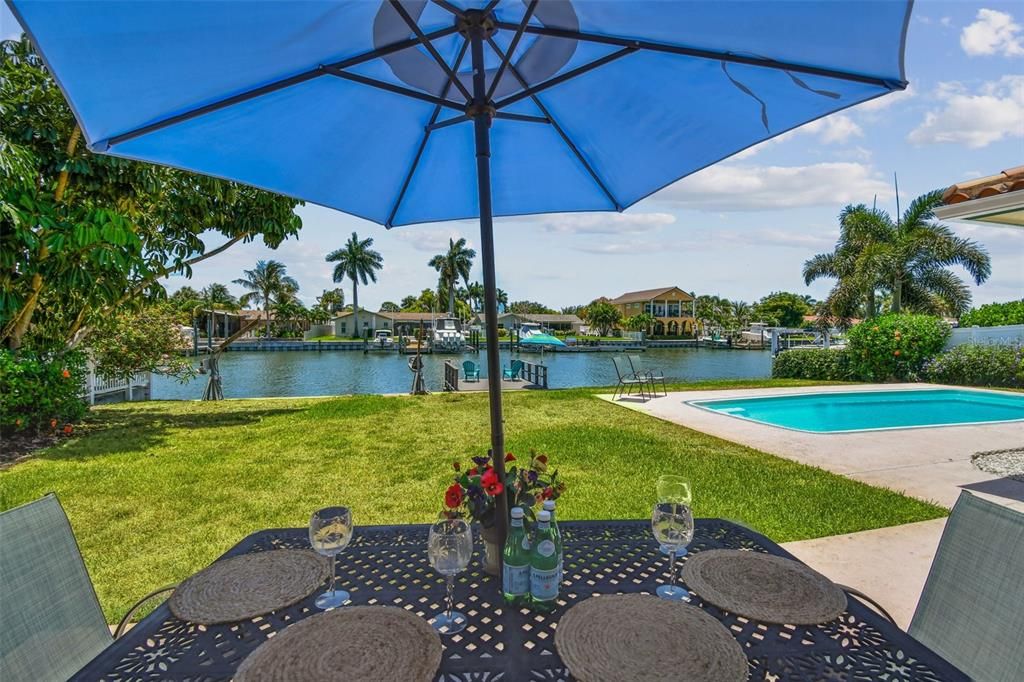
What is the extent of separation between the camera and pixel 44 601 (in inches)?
49.9

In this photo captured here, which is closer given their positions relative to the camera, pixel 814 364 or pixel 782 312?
pixel 814 364

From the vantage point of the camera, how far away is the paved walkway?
8.56 feet

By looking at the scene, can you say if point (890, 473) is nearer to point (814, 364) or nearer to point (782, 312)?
point (814, 364)

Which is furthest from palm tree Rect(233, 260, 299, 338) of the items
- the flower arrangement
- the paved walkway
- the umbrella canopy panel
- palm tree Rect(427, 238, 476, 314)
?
the flower arrangement

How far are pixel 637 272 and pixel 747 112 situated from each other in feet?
214

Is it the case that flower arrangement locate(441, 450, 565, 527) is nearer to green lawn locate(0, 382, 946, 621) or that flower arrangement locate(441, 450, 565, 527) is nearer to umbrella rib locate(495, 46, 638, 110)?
umbrella rib locate(495, 46, 638, 110)

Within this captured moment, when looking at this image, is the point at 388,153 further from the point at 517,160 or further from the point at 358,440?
the point at 358,440

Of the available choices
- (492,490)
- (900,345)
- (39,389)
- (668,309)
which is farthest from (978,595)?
(668,309)

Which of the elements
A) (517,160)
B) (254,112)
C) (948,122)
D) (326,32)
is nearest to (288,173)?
(254,112)

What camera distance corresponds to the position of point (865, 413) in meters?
8.50

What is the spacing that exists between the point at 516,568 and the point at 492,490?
196mm

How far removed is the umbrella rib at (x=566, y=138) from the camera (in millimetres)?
1767

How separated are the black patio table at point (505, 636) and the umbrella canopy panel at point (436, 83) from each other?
136 cm

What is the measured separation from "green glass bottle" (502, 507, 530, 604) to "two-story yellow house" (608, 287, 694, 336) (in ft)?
172
